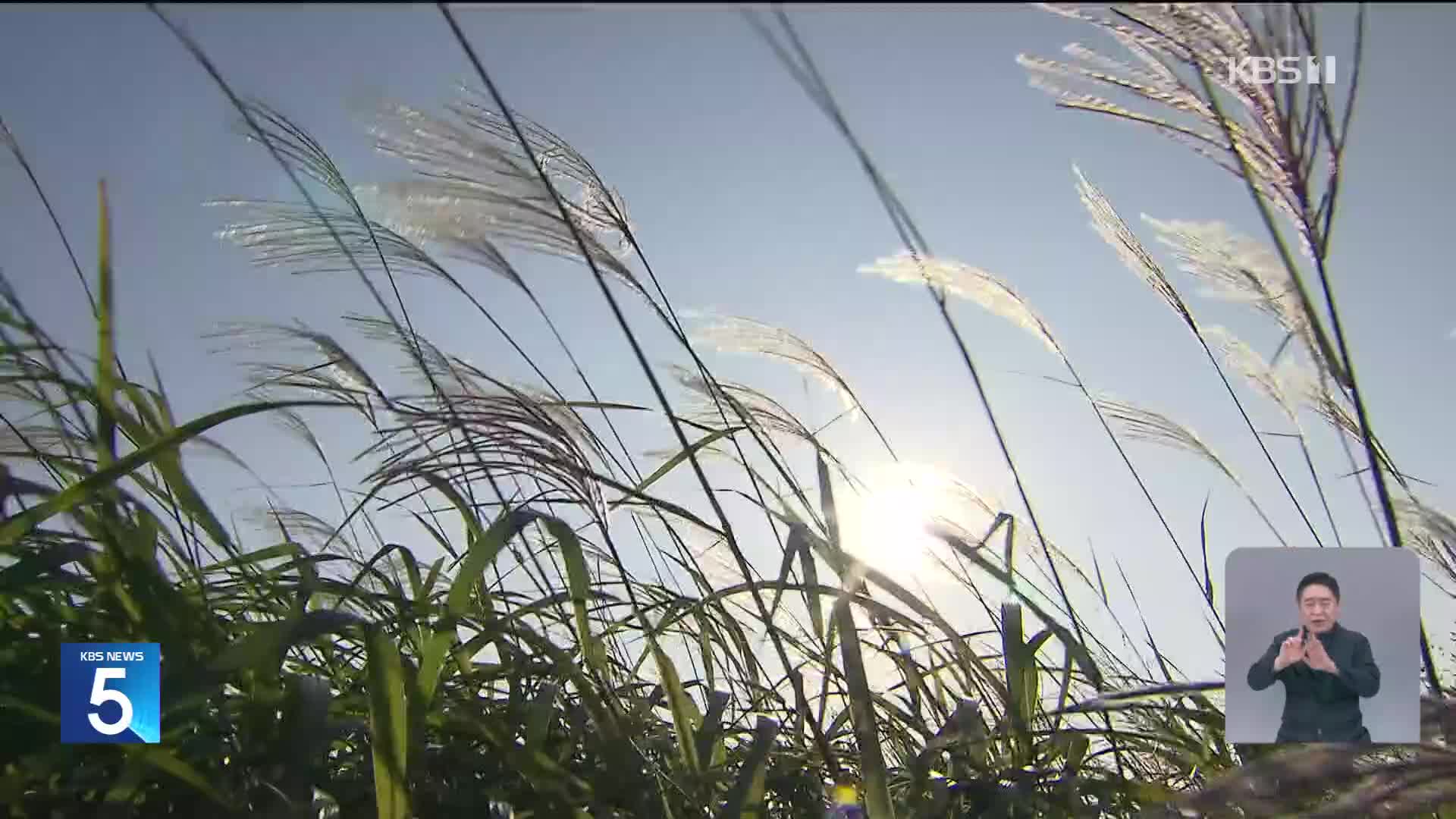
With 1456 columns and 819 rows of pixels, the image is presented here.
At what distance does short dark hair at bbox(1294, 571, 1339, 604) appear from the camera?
1236 mm

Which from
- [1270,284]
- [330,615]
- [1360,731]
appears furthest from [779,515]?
[1270,284]

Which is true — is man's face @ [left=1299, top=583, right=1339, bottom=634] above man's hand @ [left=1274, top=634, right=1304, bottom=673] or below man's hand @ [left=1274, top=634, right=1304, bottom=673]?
above

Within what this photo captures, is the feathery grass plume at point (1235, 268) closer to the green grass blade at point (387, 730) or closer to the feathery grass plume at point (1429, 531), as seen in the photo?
the feathery grass plume at point (1429, 531)

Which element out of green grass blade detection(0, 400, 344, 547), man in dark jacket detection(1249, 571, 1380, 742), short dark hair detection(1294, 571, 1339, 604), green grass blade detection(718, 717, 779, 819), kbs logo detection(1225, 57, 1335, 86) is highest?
kbs logo detection(1225, 57, 1335, 86)

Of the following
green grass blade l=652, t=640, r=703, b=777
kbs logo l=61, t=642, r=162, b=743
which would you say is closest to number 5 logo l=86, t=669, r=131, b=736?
kbs logo l=61, t=642, r=162, b=743

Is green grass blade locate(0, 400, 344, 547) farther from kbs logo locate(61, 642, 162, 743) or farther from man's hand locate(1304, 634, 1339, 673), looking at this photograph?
man's hand locate(1304, 634, 1339, 673)

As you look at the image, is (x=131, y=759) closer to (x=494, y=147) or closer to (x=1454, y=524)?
(x=494, y=147)

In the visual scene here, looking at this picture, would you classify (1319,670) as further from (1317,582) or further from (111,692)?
(111,692)

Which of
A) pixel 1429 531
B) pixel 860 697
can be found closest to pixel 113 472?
pixel 860 697

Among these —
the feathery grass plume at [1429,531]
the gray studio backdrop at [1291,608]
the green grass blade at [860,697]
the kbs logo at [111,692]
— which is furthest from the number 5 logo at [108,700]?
the feathery grass plume at [1429,531]

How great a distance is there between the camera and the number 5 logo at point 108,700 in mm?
1010

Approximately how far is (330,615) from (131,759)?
0.21m

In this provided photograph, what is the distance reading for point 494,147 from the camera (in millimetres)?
1588

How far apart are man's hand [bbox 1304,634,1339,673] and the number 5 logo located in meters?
1.14
